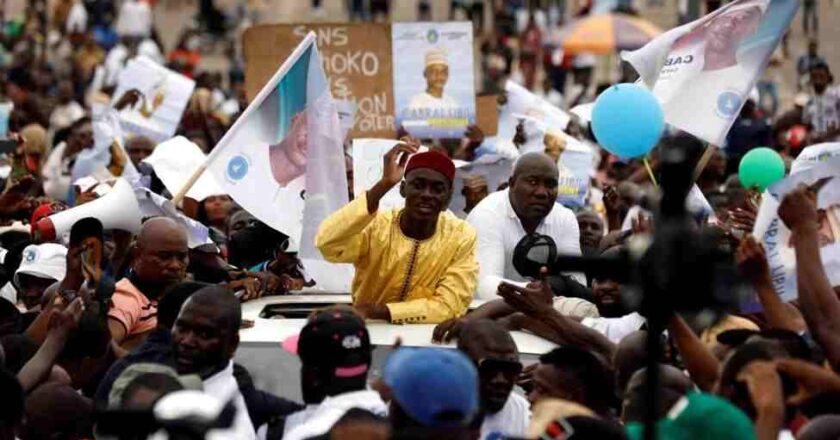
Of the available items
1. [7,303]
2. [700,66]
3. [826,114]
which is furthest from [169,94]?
[7,303]

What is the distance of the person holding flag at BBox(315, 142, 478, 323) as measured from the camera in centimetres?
984

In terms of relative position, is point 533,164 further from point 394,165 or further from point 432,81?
point 432,81

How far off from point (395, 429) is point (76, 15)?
3102 centimetres

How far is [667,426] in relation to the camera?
6516 millimetres

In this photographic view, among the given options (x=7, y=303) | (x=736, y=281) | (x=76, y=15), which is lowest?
(x=76, y=15)

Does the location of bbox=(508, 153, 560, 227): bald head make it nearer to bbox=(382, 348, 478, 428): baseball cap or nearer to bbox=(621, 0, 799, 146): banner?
bbox=(621, 0, 799, 146): banner

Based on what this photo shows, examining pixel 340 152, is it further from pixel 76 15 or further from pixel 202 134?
pixel 76 15

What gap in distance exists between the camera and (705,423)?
6422 mm

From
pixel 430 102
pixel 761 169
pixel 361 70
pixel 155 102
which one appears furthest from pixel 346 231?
pixel 155 102

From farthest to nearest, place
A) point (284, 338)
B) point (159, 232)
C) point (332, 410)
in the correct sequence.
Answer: point (159, 232)
point (284, 338)
point (332, 410)

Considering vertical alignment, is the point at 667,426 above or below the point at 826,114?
above

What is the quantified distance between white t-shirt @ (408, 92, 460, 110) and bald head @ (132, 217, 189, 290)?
6.16 metres

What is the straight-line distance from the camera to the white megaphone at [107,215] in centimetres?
1045

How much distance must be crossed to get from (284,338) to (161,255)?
4.04 feet
